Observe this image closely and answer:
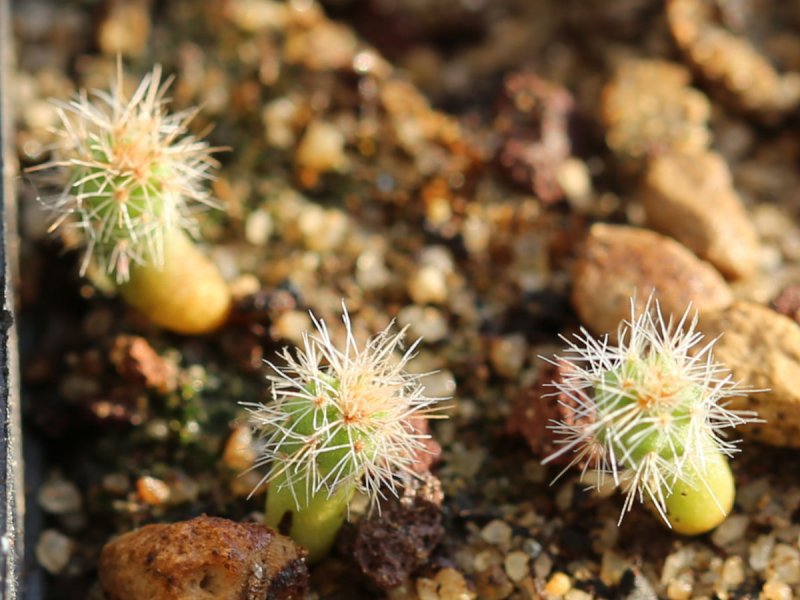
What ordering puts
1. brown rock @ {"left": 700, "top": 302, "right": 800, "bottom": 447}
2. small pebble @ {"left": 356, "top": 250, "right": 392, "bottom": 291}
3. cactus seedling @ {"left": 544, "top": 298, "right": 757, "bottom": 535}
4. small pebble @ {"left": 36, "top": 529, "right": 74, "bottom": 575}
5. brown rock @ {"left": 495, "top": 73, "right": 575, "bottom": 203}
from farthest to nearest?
brown rock @ {"left": 495, "top": 73, "right": 575, "bottom": 203}
small pebble @ {"left": 356, "top": 250, "right": 392, "bottom": 291}
small pebble @ {"left": 36, "top": 529, "right": 74, "bottom": 575}
brown rock @ {"left": 700, "top": 302, "right": 800, "bottom": 447}
cactus seedling @ {"left": 544, "top": 298, "right": 757, "bottom": 535}

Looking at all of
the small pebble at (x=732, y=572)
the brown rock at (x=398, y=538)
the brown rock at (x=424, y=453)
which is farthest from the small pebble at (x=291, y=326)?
the small pebble at (x=732, y=572)

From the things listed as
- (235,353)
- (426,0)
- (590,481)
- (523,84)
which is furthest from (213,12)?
(590,481)

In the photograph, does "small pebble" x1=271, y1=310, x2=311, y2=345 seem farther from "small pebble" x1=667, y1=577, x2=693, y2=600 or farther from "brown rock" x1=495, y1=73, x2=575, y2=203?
"small pebble" x1=667, y1=577, x2=693, y2=600

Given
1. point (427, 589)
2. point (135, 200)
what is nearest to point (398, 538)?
point (427, 589)

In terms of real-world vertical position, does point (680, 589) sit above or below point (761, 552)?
below

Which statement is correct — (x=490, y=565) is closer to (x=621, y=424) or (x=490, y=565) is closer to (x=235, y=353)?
(x=621, y=424)

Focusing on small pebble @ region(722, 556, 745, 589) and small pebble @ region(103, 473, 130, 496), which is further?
small pebble @ region(103, 473, 130, 496)

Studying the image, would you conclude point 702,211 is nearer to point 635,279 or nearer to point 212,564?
point 635,279

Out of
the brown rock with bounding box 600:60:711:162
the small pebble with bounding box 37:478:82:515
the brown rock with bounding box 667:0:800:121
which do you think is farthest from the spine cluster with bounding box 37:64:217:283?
the brown rock with bounding box 667:0:800:121
